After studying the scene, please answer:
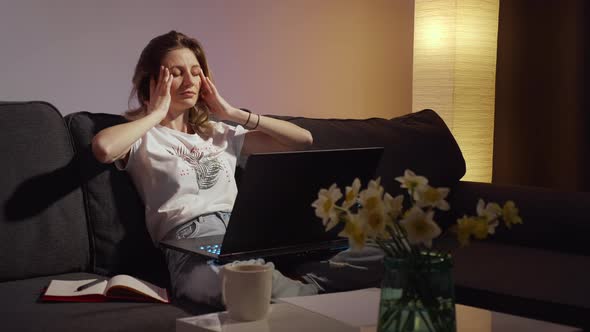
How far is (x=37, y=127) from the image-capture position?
1.98 meters

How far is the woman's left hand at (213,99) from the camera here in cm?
229

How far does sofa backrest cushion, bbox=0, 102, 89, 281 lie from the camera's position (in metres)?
1.86

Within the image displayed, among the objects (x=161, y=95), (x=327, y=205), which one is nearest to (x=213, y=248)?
(x=161, y=95)

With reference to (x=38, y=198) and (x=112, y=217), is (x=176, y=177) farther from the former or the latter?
(x=38, y=198)

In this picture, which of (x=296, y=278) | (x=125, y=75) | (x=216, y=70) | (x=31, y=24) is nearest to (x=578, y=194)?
(x=296, y=278)

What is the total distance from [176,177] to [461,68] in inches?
70.1

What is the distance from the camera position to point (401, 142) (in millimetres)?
2645

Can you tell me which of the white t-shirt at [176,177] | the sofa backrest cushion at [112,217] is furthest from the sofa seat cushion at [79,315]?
the white t-shirt at [176,177]

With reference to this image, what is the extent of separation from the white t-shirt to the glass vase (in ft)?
3.41

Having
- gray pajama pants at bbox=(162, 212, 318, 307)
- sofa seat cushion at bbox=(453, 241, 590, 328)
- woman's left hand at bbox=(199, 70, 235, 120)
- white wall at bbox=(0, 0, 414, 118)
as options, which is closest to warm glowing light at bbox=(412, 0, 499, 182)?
white wall at bbox=(0, 0, 414, 118)

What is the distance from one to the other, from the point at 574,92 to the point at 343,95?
1.34 m

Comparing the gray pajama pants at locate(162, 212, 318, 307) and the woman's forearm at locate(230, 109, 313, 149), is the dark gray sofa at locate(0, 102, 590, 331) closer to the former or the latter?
the gray pajama pants at locate(162, 212, 318, 307)

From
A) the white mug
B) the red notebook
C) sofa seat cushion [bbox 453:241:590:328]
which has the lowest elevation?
sofa seat cushion [bbox 453:241:590:328]

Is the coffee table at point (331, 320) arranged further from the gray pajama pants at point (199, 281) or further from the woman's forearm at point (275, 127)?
the woman's forearm at point (275, 127)
